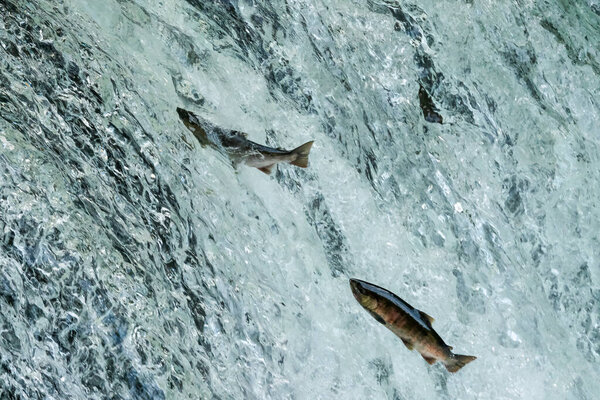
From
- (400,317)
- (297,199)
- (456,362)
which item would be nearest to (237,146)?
(297,199)

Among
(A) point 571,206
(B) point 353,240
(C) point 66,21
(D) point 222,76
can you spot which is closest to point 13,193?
(C) point 66,21

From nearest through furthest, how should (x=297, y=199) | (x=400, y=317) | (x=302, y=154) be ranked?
(x=400, y=317) < (x=302, y=154) < (x=297, y=199)

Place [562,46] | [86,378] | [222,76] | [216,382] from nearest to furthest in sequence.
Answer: [86,378] < [216,382] < [222,76] < [562,46]

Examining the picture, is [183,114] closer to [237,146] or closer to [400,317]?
[237,146]

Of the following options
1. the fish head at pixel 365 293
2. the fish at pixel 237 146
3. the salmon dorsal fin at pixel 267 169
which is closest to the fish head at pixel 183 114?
the fish at pixel 237 146

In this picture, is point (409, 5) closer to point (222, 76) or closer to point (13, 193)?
A: point (222, 76)
